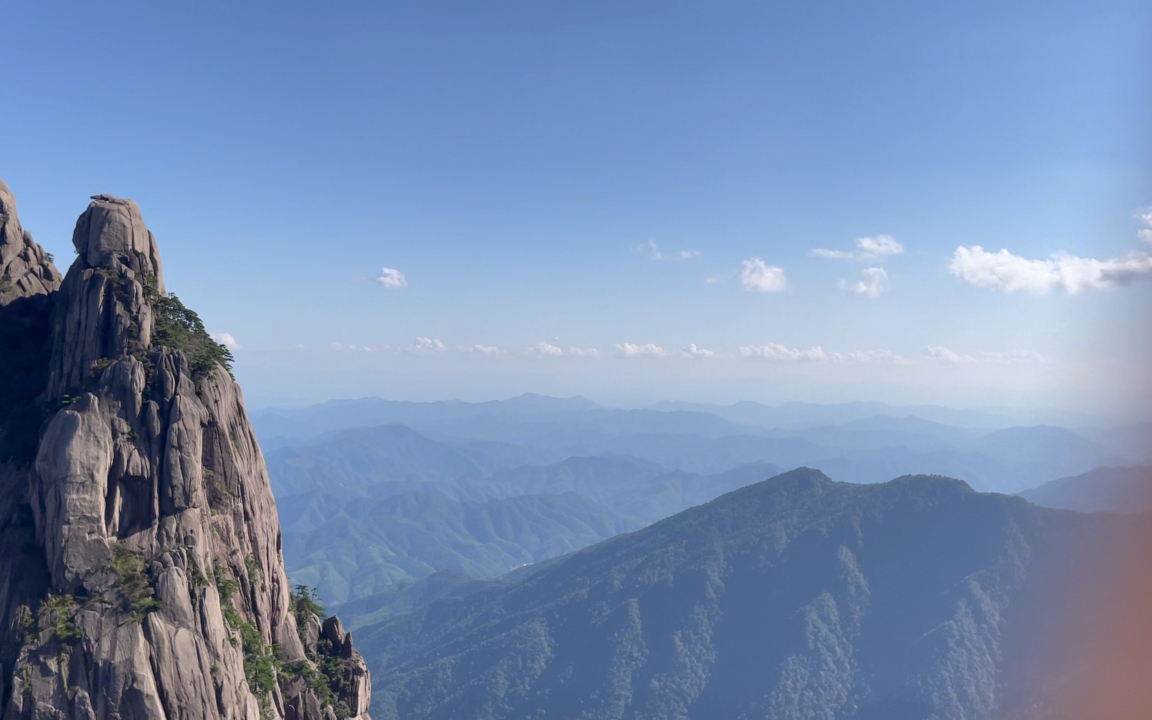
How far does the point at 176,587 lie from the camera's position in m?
38.9

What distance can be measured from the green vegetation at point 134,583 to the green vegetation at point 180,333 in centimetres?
1265

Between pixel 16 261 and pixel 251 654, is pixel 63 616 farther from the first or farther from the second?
pixel 16 261

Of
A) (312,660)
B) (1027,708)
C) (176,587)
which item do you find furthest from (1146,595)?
(176,587)

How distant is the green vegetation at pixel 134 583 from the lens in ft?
122

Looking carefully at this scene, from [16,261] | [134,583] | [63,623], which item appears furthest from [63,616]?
[16,261]

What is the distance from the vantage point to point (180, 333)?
49.6 m

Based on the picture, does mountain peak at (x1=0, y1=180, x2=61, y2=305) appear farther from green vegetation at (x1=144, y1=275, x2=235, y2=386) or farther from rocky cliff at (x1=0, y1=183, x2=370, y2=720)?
green vegetation at (x1=144, y1=275, x2=235, y2=386)

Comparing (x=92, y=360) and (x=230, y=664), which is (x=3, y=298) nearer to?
(x=92, y=360)

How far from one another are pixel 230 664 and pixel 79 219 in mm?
31463

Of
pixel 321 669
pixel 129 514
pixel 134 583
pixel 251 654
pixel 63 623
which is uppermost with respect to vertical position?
pixel 129 514

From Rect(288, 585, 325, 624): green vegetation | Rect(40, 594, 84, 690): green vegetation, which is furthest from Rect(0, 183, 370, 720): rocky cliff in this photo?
Rect(288, 585, 325, 624): green vegetation

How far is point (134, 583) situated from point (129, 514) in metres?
4.81

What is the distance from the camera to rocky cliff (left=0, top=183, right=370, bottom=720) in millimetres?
36312

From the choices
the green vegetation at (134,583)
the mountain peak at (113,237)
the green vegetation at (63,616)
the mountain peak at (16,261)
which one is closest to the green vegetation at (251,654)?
the green vegetation at (134,583)
